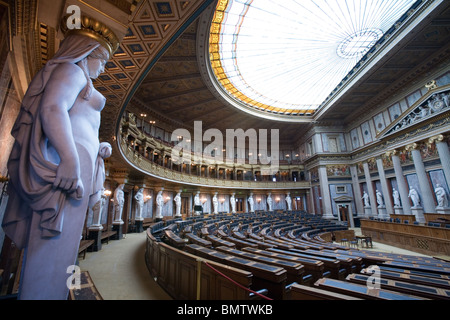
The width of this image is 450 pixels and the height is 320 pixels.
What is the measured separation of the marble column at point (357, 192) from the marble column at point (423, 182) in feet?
22.2

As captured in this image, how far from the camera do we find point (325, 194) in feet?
68.5

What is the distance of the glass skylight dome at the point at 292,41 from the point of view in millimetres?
11266

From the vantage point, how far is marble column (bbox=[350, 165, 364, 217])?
19797 millimetres

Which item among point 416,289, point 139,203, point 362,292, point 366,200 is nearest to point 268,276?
point 362,292

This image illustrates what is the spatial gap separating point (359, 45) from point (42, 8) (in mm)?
19012

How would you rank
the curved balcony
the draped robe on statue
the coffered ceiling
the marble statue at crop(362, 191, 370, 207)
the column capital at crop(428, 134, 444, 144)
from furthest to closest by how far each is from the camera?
the marble statue at crop(362, 191, 370, 207)
the curved balcony
the column capital at crop(428, 134, 444, 144)
the coffered ceiling
the draped robe on statue

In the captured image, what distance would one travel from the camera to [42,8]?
7.69ft

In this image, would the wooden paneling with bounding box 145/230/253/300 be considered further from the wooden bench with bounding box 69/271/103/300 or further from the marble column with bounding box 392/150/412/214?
the marble column with bounding box 392/150/412/214

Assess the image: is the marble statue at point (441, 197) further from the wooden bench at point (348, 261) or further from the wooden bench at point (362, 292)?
the wooden bench at point (362, 292)

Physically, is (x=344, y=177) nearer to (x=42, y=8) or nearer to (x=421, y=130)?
(x=421, y=130)

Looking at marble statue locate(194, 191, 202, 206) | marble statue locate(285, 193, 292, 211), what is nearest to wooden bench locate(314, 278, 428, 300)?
marble statue locate(194, 191, 202, 206)

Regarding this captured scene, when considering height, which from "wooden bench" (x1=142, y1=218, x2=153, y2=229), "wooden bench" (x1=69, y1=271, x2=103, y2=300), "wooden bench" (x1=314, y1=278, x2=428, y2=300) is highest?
"wooden bench" (x1=69, y1=271, x2=103, y2=300)

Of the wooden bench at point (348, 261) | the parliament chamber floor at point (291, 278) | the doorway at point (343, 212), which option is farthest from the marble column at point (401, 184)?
the wooden bench at point (348, 261)

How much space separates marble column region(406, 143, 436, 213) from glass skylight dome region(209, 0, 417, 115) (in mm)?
8693
